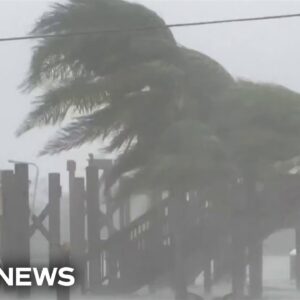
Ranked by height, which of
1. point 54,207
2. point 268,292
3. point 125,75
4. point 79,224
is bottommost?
point 268,292

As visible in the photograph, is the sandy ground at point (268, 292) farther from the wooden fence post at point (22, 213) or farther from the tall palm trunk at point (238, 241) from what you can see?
the wooden fence post at point (22, 213)

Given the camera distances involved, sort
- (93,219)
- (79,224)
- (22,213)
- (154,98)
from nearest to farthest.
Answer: (154,98), (22,213), (93,219), (79,224)

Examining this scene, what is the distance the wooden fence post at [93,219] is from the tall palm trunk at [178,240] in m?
1.19

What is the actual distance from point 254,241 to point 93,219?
2.40 m

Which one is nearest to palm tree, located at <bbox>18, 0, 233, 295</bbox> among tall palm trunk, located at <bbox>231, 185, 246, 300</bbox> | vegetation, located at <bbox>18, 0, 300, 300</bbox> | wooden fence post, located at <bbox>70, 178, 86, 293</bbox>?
vegetation, located at <bbox>18, 0, 300, 300</bbox>

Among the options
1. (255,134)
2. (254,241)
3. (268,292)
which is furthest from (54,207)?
(268,292)

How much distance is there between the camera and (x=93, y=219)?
56.9ft

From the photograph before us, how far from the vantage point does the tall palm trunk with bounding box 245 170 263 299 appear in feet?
54.1

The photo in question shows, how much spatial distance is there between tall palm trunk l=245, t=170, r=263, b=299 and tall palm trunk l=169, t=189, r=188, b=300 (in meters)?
0.93

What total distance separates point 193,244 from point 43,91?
10.1 ft

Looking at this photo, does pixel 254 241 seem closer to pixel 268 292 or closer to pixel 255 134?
pixel 268 292

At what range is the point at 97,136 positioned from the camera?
1684 cm

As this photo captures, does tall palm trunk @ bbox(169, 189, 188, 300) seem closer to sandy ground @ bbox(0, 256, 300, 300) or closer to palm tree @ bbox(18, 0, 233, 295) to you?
Result: palm tree @ bbox(18, 0, 233, 295)

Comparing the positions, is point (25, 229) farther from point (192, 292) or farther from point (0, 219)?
point (192, 292)
